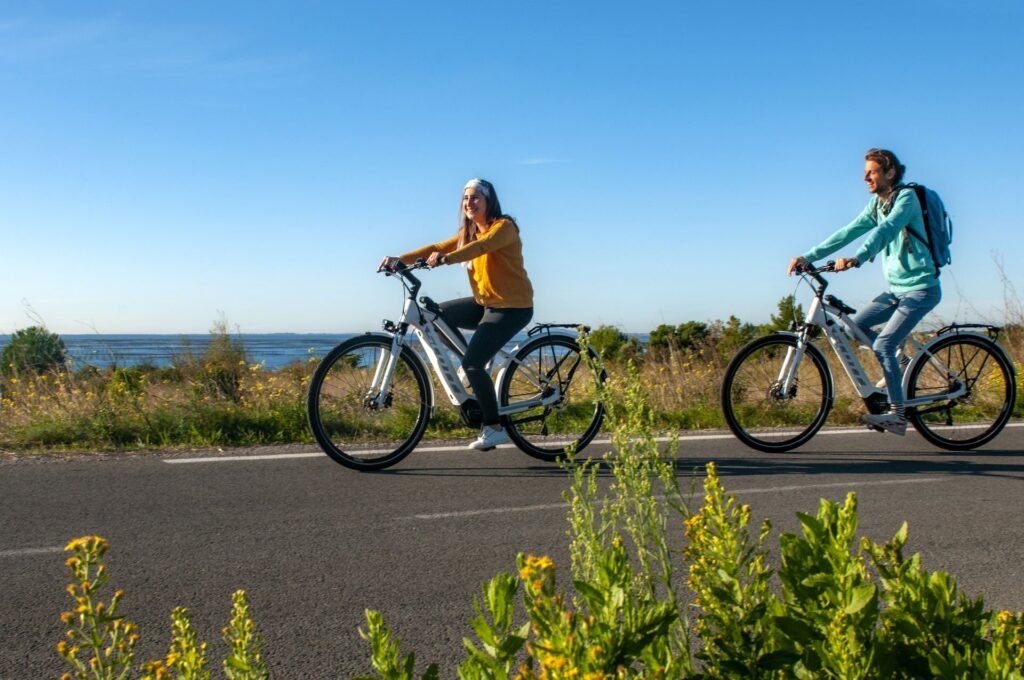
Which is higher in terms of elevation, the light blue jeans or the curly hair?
the curly hair

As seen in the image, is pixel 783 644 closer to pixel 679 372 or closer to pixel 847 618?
pixel 847 618

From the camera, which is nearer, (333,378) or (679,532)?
(679,532)

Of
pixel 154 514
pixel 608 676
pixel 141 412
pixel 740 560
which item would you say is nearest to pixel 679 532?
pixel 154 514

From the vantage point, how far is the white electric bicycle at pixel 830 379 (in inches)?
317

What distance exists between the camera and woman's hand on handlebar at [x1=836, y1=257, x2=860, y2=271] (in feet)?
25.8

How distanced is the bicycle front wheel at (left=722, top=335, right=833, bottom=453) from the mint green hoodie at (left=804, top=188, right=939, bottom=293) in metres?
0.84

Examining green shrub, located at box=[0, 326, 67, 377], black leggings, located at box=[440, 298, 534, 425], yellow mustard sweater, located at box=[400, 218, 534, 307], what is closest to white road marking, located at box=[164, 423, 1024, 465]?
black leggings, located at box=[440, 298, 534, 425]

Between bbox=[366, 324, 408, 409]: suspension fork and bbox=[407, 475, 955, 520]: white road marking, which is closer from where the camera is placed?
bbox=[407, 475, 955, 520]: white road marking

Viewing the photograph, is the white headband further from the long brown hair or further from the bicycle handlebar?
the bicycle handlebar

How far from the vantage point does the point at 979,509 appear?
19.4ft

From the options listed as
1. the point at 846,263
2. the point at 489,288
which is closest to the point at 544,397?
the point at 489,288

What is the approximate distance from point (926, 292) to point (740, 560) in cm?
689

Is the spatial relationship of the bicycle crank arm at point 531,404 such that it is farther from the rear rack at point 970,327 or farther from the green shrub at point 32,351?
the green shrub at point 32,351

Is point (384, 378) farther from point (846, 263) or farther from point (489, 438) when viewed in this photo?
point (846, 263)
